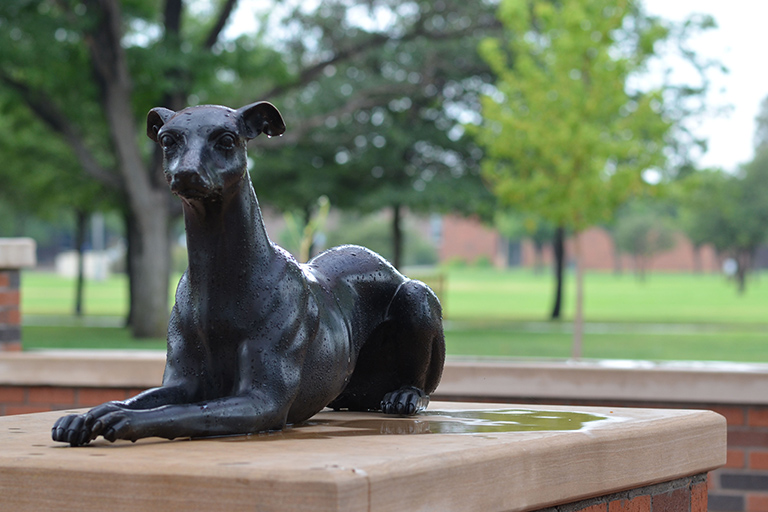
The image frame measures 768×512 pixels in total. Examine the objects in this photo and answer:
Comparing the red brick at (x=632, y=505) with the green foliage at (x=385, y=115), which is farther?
the green foliage at (x=385, y=115)

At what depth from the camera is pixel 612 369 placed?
5340 mm

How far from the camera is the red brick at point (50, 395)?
5.61 metres

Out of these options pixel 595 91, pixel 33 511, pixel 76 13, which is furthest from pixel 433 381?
pixel 76 13

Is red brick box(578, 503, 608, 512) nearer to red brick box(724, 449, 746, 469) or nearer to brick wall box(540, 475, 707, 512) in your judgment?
brick wall box(540, 475, 707, 512)

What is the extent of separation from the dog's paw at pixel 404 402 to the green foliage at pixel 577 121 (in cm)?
1271

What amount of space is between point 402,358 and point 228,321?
884 millimetres

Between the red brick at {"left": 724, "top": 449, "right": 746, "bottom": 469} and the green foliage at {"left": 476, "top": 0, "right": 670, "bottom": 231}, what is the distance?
35.4ft

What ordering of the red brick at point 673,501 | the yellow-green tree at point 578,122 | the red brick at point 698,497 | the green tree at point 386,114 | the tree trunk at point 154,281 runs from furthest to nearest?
1. the green tree at point 386,114
2. the tree trunk at point 154,281
3. the yellow-green tree at point 578,122
4. the red brick at point 698,497
5. the red brick at point 673,501

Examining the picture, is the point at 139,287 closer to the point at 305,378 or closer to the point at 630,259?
the point at 305,378

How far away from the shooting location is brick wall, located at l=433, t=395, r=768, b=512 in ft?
17.1

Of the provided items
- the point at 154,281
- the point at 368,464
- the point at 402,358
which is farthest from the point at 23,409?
the point at 154,281

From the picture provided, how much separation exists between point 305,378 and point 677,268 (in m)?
113

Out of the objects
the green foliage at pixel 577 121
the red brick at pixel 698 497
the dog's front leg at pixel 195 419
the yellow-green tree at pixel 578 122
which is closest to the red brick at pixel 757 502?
the red brick at pixel 698 497

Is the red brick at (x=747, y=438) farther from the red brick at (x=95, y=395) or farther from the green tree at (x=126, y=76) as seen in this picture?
the green tree at (x=126, y=76)
